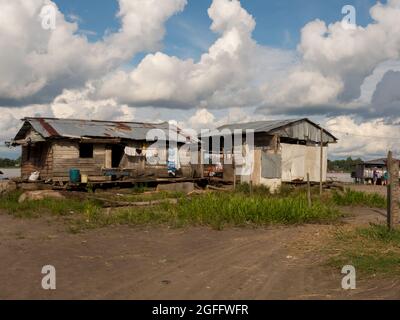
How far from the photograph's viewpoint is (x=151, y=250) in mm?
8094

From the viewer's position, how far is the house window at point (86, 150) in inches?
844

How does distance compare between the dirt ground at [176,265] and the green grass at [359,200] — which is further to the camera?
the green grass at [359,200]

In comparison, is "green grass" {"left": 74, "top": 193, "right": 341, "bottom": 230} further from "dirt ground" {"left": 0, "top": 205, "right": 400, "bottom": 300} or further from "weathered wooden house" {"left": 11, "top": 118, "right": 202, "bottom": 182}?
"weathered wooden house" {"left": 11, "top": 118, "right": 202, "bottom": 182}

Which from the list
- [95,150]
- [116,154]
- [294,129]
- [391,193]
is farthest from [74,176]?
[391,193]

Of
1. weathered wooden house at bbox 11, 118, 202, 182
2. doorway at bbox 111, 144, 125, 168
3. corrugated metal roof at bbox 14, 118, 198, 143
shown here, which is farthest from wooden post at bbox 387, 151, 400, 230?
doorway at bbox 111, 144, 125, 168

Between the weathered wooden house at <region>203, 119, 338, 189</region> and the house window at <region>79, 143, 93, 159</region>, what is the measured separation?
22.3 ft

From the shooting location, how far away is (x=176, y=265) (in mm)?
6867

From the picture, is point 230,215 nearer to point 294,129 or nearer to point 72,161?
point 72,161

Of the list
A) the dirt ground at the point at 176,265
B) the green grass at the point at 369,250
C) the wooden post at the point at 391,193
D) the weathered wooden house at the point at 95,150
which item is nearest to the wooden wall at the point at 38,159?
the weathered wooden house at the point at 95,150

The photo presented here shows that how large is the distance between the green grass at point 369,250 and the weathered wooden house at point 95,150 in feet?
46.6

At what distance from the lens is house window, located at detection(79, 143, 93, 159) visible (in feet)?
70.4

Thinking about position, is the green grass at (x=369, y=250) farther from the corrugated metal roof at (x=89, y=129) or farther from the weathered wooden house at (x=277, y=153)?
the corrugated metal roof at (x=89, y=129)
